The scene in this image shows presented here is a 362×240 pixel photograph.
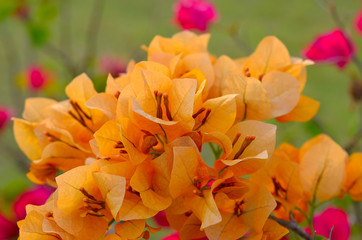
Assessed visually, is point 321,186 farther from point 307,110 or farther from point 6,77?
point 6,77

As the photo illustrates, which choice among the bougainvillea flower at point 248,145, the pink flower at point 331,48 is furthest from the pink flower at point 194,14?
the bougainvillea flower at point 248,145

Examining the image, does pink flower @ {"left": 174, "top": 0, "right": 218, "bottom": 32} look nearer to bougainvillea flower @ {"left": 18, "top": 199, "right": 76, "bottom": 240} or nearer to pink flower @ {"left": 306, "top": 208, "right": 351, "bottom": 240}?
pink flower @ {"left": 306, "top": 208, "right": 351, "bottom": 240}

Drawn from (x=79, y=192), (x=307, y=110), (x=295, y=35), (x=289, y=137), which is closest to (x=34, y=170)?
(x=79, y=192)

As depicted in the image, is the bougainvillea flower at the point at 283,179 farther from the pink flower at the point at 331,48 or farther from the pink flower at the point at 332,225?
the pink flower at the point at 331,48

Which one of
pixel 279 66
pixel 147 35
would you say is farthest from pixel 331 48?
pixel 147 35

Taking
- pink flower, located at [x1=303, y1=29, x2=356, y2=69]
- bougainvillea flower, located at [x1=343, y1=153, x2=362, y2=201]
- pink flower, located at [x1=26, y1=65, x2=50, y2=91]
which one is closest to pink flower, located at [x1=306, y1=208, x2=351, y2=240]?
bougainvillea flower, located at [x1=343, y1=153, x2=362, y2=201]

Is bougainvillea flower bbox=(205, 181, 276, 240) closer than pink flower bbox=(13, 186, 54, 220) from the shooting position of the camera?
Yes

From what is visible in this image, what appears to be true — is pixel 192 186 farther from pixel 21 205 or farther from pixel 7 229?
pixel 7 229
